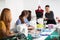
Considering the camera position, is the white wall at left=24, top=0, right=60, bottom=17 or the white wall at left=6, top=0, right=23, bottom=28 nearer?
the white wall at left=6, top=0, right=23, bottom=28

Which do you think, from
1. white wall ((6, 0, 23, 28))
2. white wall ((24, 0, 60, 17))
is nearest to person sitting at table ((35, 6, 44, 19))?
white wall ((24, 0, 60, 17))

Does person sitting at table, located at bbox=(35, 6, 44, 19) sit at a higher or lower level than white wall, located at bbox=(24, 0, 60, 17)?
lower

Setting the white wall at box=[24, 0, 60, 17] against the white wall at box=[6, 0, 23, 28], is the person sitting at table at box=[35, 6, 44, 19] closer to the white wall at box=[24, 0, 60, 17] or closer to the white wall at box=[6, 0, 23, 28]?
the white wall at box=[24, 0, 60, 17]

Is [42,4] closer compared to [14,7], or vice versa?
[14,7]

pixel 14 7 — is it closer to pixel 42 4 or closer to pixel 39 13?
pixel 39 13

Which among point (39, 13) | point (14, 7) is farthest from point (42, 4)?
point (14, 7)

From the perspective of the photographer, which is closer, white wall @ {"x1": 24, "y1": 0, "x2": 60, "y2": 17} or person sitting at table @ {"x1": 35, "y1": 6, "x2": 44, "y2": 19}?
person sitting at table @ {"x1": 35, "y1": 6, "x2": 44, "y2": 19}

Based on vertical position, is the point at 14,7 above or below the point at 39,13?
above

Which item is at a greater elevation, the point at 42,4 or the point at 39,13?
the point at 42,4

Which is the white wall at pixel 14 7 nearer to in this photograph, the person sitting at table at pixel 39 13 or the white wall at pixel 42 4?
the white wall at pixel 42 4

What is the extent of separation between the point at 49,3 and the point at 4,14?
2.19 m

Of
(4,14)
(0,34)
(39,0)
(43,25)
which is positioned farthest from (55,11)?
(0,34)

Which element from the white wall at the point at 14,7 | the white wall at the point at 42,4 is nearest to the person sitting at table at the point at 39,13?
the white wall at the point at 42,4

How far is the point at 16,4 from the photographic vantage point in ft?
12.1
